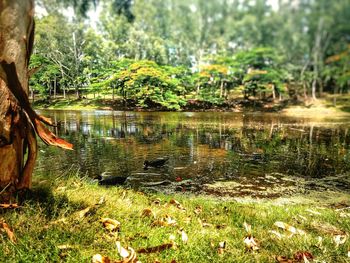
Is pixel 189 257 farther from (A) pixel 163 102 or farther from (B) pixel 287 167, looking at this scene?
(A) pixel 163 102

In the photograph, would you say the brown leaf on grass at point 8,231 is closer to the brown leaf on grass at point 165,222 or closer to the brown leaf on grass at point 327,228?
the brown leaf on grass at point 165,222

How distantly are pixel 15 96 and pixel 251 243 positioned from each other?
9.22ft

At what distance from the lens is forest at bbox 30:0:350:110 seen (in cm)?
284

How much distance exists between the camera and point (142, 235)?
10.2 feet

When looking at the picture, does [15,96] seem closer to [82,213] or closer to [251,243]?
[82,213]

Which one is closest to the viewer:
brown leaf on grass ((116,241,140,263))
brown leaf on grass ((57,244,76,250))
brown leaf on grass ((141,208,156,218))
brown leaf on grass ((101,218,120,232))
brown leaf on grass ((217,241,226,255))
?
brown leaf on grass ((116,241,140,263))

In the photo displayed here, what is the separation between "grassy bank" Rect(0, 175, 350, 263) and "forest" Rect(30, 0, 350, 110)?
66.2 inches

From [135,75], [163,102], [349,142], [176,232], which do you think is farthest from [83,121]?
[176,232]

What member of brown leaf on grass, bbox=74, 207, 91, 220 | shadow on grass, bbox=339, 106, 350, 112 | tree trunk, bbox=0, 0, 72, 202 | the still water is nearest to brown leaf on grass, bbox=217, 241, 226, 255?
brown leaf on grass, bbox=74, 207, 91, 220

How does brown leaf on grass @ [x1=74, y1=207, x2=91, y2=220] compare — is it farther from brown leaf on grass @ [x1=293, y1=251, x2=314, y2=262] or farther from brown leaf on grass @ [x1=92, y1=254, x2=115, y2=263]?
brown leaf on grass @ [x1=293, y1=251, x2=314, y2=262]

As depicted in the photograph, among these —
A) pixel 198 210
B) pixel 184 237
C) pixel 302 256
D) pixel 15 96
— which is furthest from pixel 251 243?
pixel 15 96

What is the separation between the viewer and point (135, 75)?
17.7 m

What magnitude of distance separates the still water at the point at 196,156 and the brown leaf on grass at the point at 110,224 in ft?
9.29

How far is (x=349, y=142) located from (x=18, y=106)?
15.9 meters
